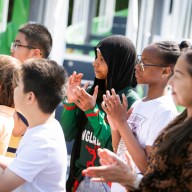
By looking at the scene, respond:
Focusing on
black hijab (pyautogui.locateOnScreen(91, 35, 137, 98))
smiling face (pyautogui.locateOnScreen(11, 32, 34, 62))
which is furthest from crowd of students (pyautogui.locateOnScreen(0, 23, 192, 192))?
smiling face (pyautogui.locateOnScreen(11, 32, 34, 62))

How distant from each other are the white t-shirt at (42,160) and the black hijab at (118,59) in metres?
1.01

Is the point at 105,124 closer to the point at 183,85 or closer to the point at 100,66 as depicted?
the point at 100,66

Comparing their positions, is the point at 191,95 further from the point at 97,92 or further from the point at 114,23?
the point at 114,23

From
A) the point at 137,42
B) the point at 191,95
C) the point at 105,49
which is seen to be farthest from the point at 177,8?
the point at 191,95

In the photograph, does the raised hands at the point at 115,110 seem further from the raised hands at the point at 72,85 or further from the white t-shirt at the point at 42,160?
the raised hands at the point at 72,85

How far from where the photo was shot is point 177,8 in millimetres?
7824

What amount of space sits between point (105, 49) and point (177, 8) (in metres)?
3.87

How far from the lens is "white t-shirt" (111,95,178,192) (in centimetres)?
338

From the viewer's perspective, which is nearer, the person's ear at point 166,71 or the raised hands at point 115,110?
the raised hands at point 115,110

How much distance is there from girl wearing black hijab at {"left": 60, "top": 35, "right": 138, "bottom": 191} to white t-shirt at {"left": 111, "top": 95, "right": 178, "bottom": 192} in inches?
16.7

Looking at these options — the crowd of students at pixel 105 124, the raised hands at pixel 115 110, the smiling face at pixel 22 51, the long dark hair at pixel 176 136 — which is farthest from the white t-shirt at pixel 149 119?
the smiling face at pixel 22 51

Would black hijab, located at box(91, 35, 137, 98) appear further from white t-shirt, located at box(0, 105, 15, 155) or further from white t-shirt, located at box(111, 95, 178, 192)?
white t-shirt, located at box(0, 105, 15, 155)

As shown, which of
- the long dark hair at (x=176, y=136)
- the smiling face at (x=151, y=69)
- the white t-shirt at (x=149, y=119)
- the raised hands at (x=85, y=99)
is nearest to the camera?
the long dark hair at (x=176, y=136)

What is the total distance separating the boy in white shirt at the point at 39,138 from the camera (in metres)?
3.04
